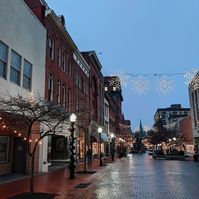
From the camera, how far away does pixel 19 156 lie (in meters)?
21.5

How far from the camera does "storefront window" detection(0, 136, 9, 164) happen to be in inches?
799

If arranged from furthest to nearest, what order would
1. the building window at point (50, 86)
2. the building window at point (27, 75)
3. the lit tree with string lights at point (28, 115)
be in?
the building window at point (50, 86) → the building window at point (27, 75) → the lit tree with string lights at point (28, 115)

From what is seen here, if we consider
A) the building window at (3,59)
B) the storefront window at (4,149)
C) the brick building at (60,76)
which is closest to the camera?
the building window at (3,59)

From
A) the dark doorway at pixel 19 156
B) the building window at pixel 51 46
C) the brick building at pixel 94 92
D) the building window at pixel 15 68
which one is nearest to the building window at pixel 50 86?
the building window at pixel 51 46

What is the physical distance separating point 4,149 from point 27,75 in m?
5.19

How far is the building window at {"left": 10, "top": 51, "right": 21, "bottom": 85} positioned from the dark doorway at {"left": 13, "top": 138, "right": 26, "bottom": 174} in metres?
4.44

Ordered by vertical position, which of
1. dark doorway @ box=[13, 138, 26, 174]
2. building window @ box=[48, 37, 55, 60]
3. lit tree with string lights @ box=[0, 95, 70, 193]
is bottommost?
dark doorway @ box=[13, 138, 26, 174]

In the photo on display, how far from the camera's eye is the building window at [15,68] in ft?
63.9

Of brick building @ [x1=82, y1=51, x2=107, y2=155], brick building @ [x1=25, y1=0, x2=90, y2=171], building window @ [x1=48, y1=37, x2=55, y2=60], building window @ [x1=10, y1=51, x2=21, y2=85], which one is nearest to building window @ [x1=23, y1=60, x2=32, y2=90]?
building window @ [x1=10, y1=51, x2=21, y2=85]

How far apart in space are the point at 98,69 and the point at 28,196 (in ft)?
151

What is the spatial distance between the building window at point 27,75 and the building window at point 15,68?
937 millimetres

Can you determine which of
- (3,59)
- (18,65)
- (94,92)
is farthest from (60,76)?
(94,92)

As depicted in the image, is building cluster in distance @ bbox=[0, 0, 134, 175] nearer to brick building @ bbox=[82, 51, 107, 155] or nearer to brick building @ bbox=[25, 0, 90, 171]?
brick building @ bbox=[25, 0, 90, 171]

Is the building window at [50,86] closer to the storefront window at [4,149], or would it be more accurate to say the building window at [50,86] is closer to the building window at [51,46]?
the building window at [51,46]
